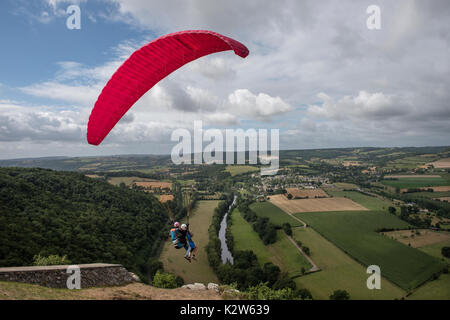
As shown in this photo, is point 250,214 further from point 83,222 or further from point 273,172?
point 273,172

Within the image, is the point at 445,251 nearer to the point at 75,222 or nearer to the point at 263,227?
the point at 263,227

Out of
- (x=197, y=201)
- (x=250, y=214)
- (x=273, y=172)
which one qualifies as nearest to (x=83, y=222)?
(x=250, y=214)

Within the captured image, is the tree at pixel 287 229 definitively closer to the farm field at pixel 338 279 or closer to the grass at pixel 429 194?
the farm field at pixel 338 279

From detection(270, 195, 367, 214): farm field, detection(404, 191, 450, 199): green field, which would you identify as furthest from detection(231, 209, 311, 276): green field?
detection(404, 191, 450, 199): green field

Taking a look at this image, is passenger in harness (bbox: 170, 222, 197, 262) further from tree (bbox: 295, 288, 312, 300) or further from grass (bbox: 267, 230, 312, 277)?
grass (bbox: 267, 230, 312, 277)

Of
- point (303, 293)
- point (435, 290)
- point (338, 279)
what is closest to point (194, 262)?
Result: point (303, 293)
